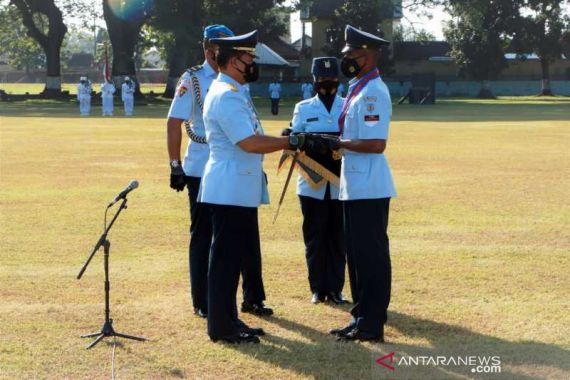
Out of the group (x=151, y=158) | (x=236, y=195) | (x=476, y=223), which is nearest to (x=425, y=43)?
(x=151, y=158)

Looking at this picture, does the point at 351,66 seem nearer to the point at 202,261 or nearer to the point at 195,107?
the point at 195,107

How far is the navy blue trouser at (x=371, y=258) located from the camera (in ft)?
20.3

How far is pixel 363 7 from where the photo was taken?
65125 mm

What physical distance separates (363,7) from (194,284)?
59914 mm

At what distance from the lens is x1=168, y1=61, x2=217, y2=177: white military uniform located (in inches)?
272

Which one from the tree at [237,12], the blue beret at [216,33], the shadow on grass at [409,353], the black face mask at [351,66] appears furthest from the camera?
the tree at [237,12]

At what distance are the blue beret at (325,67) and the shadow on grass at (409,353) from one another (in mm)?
2086

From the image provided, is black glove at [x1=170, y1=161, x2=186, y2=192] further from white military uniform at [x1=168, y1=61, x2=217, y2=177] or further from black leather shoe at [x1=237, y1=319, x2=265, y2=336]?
black leather shoe at [x1=237, y1=319, x2=265, y2=336]

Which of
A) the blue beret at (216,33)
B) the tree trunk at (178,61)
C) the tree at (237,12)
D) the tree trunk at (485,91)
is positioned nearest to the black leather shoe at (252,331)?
the blue beret at (216,33)

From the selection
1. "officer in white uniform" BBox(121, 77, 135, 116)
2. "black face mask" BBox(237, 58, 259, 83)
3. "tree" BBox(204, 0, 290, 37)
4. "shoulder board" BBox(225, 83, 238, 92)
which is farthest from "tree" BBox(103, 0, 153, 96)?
"shoulder board" BBox(225, 83, 238, 92)

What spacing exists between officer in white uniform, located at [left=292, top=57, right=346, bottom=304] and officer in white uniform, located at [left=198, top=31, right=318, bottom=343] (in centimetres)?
117

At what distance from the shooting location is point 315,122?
7465 mm

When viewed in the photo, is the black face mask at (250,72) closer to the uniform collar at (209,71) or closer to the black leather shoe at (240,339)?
the uniform collar at (209,71)

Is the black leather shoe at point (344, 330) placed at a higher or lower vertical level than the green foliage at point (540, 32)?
lower
